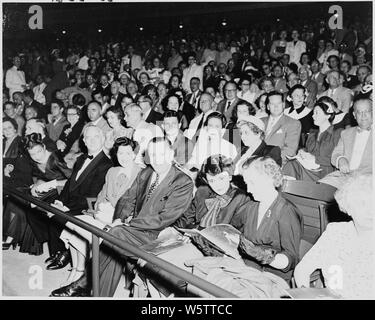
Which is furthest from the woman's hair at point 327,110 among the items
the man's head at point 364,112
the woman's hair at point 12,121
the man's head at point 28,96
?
the man's head at point 28,96

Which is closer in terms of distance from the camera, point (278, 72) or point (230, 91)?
point (230, 91)

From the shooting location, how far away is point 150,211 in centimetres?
302

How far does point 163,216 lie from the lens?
2.97 m

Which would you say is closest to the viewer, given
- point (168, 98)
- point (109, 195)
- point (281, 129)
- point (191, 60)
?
point (109, 195)

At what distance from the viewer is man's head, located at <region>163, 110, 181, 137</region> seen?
12.3 feet

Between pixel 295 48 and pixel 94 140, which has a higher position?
pixel 295 48

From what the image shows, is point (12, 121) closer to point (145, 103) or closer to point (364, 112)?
point (145, 103)

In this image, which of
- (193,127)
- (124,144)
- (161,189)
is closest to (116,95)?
(193,127)

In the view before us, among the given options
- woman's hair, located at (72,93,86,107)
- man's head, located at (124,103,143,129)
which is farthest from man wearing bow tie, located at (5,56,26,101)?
man's head, located at (124,103,143,129)

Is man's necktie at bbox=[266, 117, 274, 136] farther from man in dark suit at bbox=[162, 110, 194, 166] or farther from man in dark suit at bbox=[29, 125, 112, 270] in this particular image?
man in dark suit at bbox=[29, 125, 112, 270]

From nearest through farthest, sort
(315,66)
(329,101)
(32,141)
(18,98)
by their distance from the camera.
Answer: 1. (329,101)
2. (32,141)
3. (315,66)
4. (18,98)

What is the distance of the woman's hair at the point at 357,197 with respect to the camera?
2084 mm

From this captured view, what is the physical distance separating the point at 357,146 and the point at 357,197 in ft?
4.02

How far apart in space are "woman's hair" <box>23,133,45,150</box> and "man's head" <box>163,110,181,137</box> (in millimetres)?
1111
